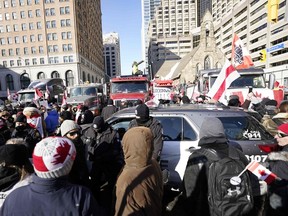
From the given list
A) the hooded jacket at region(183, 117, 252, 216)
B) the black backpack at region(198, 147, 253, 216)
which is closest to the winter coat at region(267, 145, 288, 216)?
the hooded jacket at region(183, 117, 252, 216)

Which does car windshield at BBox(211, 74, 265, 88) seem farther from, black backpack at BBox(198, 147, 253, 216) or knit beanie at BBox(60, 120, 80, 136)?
black backpack at BBox(198, 147, 253, 216)

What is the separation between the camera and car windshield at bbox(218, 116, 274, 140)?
388cm

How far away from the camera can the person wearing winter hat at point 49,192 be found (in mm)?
1437

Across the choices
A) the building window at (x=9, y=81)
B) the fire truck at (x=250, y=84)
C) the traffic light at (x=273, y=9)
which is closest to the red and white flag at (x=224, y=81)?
the traffic light at (x=273, y=9)

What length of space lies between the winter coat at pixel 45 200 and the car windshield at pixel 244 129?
3.09 meters

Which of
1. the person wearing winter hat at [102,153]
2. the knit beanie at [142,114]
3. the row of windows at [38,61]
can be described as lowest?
the person wearing winter hat at [102,153]

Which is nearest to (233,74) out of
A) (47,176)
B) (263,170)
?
(263,170)

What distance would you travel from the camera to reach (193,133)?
4102 millimetres

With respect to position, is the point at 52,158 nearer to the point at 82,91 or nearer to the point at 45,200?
the point at 45,200

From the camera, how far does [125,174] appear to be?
2127 mm

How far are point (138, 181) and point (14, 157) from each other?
3.90 feet

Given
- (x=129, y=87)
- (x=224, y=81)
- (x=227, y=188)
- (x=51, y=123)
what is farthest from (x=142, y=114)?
(x=129, y=87)

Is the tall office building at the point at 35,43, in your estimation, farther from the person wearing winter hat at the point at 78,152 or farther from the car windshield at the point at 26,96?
the person wearing winter hat at the point at 78,152

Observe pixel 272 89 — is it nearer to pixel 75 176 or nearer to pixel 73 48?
pixel 75 176
